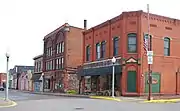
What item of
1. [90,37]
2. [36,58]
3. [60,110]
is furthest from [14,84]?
[60,110]

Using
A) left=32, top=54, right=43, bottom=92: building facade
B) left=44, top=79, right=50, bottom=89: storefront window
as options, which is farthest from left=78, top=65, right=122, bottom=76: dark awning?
left=32, top=54, right=43, bottom=92: building facade

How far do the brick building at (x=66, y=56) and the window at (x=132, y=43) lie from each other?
23.6m

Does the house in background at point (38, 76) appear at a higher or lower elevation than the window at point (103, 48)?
lower

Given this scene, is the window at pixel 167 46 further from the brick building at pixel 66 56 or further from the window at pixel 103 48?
the brick building at pixel 66 56

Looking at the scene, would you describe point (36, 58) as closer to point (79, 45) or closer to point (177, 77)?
point (79, 45)

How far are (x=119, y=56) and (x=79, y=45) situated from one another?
2399cm

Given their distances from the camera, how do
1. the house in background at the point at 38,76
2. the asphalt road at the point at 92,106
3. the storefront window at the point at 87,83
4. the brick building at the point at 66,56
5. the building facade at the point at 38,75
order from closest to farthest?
the asphalt road at the point at 92,106, the storefront window at the point at 87,83, the brick building at the point at 66,56, the house in background at the point at 38,76, the building facade at the point at 38,75

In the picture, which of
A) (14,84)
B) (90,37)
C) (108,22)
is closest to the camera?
(108,22)

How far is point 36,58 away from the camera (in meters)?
85.9

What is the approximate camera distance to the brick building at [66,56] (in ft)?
209

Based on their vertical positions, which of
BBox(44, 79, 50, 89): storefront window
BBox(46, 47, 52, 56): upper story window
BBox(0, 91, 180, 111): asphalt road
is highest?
BBox(46, 47, 52, 56): upper story window

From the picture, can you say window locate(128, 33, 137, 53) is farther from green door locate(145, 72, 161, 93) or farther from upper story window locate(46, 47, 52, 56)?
upper story window locate(46, 47, 52, 56)

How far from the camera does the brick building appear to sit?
63.8m

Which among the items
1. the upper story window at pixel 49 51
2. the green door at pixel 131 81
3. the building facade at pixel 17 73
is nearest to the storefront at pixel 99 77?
the green door at pixel 131 81
